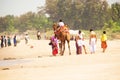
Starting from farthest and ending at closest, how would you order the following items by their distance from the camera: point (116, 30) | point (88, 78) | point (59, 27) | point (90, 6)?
point (90, 6) < point (116, 30) < point (59, 27) < point (88, 78)

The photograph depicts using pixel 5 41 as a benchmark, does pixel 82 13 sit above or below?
above

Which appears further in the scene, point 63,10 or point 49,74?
point 63,10

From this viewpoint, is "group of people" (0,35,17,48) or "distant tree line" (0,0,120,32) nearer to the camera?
"group of people" (0,35,17,48)

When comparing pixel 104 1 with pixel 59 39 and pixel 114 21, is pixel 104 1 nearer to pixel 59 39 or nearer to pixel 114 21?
pixel 114 21

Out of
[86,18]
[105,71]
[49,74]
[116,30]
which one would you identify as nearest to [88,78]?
[105,71]

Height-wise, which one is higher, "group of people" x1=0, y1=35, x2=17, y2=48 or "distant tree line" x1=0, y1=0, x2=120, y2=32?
"distant tree line" x1=0, y1=0, x2=120, y2=32

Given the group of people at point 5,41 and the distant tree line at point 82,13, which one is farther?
the distant tree line at point 82,13

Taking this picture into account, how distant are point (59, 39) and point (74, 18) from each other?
45.1 m

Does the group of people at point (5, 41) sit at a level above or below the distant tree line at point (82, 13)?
below

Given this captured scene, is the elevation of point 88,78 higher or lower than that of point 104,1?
lower

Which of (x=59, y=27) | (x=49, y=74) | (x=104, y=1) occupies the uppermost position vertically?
(x=104, y=1)

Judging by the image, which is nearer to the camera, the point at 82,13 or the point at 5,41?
the point at 5,41

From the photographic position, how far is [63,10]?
63.0 metres

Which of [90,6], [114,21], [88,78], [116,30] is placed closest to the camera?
[88,78]
